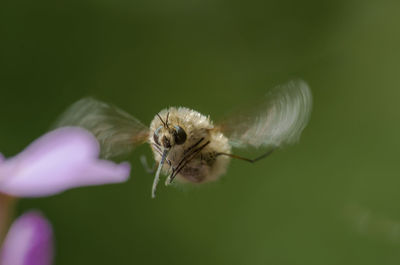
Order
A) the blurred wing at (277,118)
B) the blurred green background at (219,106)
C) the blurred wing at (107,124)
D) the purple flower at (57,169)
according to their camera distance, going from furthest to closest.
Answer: the blurred green background at (219,106)
the blurred wing at (107,124)
the blurred wing at (277,118)
the purple flower at (57,169)

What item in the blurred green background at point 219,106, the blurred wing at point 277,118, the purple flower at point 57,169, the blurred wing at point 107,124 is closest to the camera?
the purple flower at point 57,169

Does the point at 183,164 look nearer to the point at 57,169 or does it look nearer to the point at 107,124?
the point at 107,124

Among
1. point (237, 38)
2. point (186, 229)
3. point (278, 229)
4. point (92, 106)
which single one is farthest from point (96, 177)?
point (237, 38)

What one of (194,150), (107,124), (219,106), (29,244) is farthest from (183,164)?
(219,106)

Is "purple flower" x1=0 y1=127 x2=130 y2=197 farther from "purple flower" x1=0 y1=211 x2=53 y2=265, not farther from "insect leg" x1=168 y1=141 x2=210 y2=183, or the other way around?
"insect leg" x1=168 y1=141 x2=210 y2=183

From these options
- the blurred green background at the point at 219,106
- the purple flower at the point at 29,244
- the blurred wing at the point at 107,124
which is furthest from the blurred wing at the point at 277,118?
the blurred green background at the point at 219,106

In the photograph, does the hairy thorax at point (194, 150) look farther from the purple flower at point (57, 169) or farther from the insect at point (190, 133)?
the purple flower at point (57, 169)
